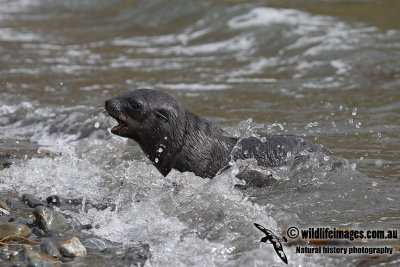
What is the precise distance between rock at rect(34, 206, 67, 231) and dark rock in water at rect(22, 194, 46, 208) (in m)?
0.60

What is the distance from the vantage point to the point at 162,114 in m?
6.35

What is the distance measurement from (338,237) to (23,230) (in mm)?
2677

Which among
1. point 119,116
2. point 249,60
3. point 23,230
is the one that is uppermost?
point 119,116

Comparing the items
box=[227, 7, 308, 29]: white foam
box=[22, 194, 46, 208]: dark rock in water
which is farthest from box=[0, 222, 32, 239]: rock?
box=[227, 7, 308, 29]: white foam

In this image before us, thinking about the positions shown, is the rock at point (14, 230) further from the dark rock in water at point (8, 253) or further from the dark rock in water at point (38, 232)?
the dark rock in water at point (8, 253)

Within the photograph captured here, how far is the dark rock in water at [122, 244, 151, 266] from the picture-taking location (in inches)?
199

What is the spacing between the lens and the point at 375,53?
46.6 ft

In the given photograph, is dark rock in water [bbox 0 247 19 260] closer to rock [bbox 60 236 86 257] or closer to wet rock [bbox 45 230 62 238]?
rock [bbox 60 236 86 257]

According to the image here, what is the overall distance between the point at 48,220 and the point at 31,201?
785 millimetres

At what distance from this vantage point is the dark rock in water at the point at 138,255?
5047 mm

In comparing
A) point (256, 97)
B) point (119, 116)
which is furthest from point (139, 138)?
point (256, 97)

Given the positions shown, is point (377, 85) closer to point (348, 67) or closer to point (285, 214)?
point (348, 67)

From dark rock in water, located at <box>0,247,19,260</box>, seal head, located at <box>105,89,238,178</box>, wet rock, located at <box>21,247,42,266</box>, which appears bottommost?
dark rock in water, located at <box>0,247,19,260</box>

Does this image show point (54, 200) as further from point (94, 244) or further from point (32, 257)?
point (32, 257)
